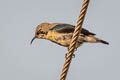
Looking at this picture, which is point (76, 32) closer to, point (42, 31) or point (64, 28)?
point (64, 28)

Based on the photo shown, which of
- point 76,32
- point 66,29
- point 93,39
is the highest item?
point 76,32

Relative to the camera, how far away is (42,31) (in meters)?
11.1

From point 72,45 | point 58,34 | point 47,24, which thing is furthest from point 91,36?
point 72,45

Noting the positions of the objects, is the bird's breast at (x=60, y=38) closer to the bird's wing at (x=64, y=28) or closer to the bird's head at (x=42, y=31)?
the bird's wing at (x=64, y=28)

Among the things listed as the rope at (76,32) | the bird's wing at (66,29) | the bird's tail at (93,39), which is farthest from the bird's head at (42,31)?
the rope at (76,32)

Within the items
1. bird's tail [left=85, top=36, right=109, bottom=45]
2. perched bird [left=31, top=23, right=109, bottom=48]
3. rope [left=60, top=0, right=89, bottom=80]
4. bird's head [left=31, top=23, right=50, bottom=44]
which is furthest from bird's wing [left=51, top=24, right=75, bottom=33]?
rope [left=60, top=0, right=89, bottom=80]

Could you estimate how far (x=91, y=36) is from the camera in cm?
997

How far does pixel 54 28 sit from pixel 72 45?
15.8ft

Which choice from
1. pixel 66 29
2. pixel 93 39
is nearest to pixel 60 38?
pixel 66 29

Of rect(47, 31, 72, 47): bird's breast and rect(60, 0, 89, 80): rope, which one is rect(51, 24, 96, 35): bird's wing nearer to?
rect(47, 31, 72, 47): bird's breast

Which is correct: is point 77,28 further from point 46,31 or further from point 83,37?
point 46,31

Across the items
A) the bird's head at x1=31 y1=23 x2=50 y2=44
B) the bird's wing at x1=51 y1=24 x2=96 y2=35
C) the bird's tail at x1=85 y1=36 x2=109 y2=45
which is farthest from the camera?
the bird's head at x1=31 y1=23 x2=50 y2=44

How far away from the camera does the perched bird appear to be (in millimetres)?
9960

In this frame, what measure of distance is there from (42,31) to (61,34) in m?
0.86
